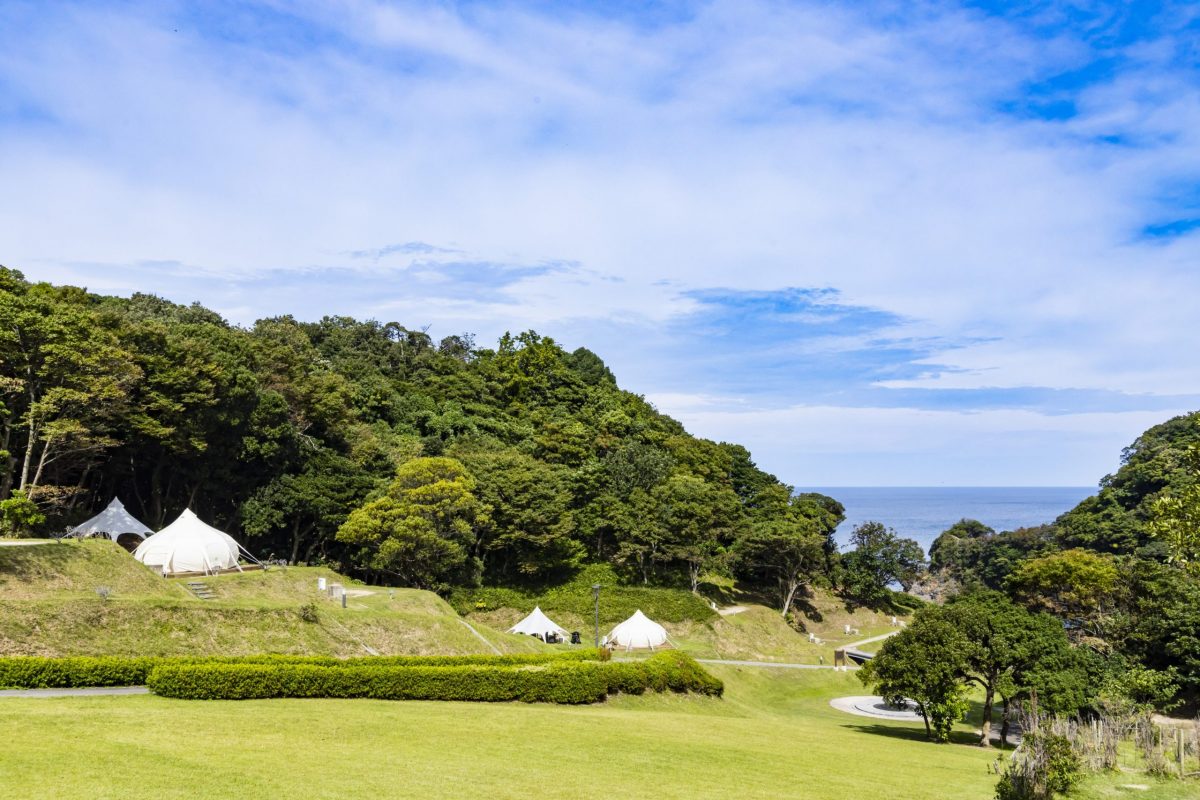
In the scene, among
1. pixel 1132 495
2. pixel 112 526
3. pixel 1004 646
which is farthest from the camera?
pixel 1132 495

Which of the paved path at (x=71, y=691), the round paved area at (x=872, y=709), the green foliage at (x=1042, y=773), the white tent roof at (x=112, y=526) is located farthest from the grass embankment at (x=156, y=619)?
the green foliage at (x=1042, y=773)

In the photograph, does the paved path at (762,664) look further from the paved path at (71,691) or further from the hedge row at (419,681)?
the paved path at (71,691)

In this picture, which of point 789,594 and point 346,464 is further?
point 789,594

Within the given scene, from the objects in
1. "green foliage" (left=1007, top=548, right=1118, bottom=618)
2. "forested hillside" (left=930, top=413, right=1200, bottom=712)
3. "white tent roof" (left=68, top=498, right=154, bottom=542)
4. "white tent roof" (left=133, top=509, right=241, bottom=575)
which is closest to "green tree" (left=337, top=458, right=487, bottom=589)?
"white tent roof" (left=133, top=509, right=241, bottom=575)

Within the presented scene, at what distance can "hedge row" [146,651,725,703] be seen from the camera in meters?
18.7

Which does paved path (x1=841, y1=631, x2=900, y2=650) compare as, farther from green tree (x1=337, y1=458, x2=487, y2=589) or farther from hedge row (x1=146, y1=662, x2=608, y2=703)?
hedge row (x1=146, y1=662, x2=608, y2=703)

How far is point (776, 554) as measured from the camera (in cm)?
6200

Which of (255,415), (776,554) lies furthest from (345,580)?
(776,554)

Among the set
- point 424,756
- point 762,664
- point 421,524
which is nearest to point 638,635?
point 762,664

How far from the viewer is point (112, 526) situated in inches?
1566

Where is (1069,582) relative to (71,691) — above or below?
above

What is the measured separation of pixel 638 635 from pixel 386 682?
2427 centimetres

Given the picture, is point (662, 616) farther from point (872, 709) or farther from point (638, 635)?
point (872, 709)

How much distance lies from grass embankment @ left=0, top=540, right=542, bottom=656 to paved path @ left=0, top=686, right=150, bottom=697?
3292 millimetres
